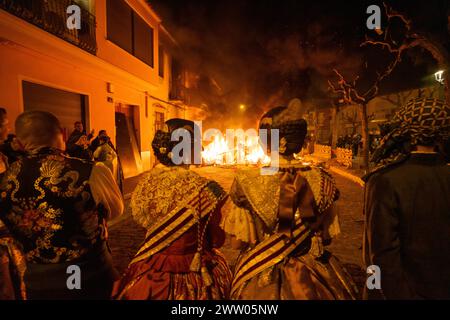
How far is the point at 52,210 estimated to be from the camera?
6.65ft

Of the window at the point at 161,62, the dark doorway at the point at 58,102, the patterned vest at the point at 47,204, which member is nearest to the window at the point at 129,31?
the window at the point at 161,62

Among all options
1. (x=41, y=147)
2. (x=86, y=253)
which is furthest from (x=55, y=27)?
(x=86, y=253)

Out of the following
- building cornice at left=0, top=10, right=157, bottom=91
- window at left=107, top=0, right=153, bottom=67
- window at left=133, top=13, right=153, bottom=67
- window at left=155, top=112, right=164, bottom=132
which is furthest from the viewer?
window at left=155, top=112, right=164, bottom=132

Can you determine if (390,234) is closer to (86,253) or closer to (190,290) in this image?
(190,290)

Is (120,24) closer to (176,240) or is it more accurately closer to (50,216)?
(50,216)

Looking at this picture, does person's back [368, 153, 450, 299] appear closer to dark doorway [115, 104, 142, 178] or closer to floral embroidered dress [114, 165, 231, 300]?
floral embroidered dress [114, 165, 231, 300]

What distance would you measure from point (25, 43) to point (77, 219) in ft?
21.6

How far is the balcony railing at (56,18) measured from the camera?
21.0ft

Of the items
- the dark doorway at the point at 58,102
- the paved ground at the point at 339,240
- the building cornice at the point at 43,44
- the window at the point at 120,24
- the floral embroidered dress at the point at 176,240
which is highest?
the window at the point at 120,24

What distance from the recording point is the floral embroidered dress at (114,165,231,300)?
6.70ft

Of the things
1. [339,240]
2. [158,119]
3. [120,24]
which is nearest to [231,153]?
[158,119]

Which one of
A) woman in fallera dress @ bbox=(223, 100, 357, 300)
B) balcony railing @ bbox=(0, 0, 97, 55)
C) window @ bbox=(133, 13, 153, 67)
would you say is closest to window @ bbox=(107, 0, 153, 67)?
window @ bbox=(133, 13, 153, 67)

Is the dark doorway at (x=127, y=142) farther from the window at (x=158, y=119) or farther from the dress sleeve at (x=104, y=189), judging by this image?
the dress sleeve at (x=104, y=189)
